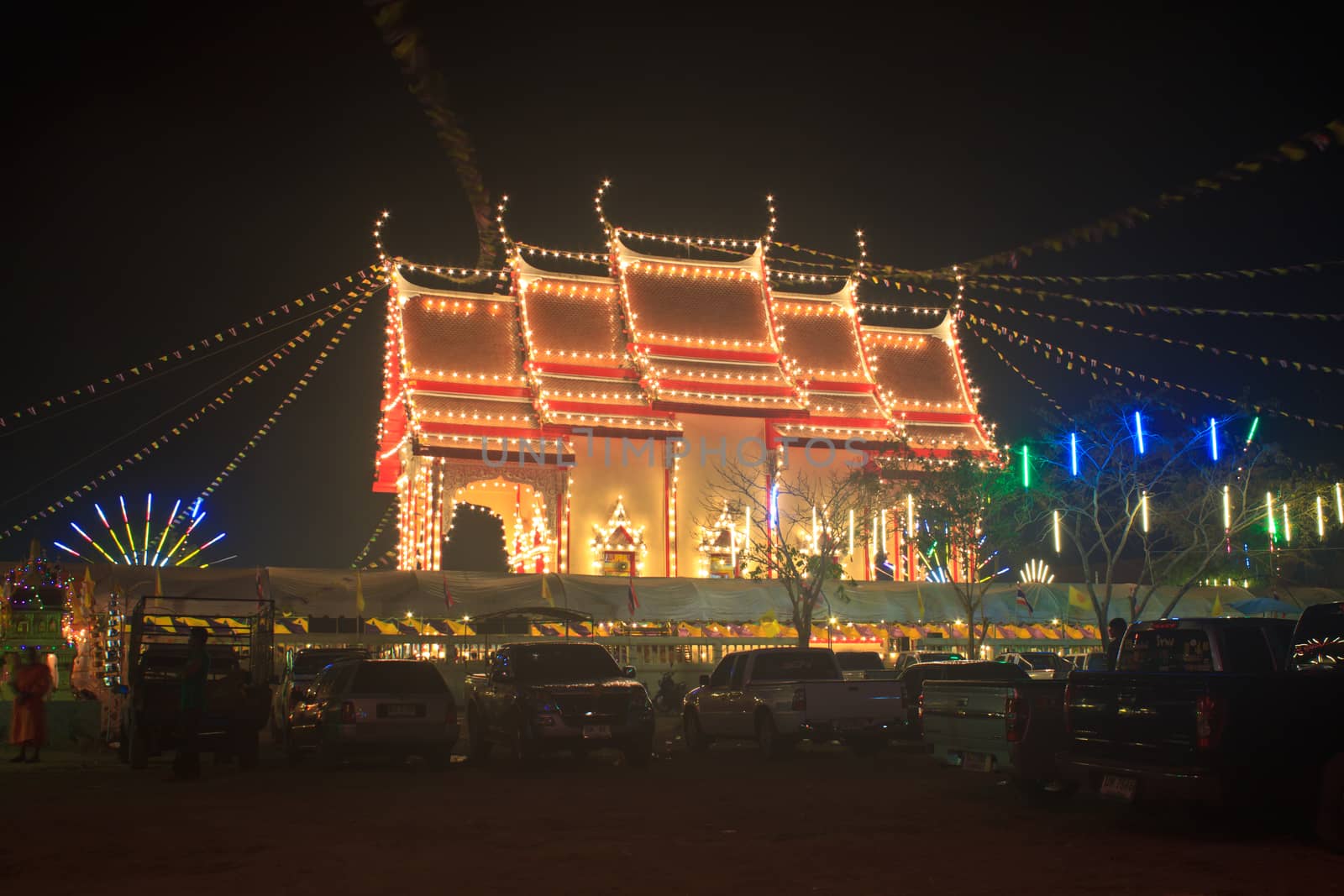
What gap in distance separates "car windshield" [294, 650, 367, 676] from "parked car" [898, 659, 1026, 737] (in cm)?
949

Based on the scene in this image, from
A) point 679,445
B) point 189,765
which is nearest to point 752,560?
Answer: point 679,445

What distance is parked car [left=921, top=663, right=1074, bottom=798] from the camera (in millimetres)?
10539

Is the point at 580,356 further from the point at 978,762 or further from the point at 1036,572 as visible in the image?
the point at 1036,572

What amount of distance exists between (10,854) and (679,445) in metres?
24.8

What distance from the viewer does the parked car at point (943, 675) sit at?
15.9 meters

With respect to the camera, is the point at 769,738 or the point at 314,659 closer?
the point at 769,738

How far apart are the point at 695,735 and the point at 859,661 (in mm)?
5039

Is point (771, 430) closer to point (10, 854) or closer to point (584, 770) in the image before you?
point (584, 770)

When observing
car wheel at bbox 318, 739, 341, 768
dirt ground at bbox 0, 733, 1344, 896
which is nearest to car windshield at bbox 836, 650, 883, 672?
dirt ground at bbox 0, 733, 1344, 896

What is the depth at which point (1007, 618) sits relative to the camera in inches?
1178

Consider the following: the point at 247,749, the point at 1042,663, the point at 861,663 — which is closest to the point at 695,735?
the point at 861,663

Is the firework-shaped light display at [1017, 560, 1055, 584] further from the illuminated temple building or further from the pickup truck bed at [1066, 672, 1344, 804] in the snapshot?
the pickup truck bed at [1066, 672, 1344, 804]

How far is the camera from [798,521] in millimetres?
29031

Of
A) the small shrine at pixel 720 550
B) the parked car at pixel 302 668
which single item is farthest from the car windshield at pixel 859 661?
the small shrine at pixel 720 550
